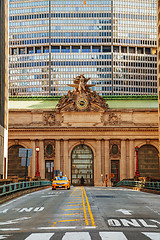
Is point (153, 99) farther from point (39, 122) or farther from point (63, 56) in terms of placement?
point (63, 56)

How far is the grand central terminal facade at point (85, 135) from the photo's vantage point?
97.3 metres

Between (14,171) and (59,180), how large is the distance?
44494 mm

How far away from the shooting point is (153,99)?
106m

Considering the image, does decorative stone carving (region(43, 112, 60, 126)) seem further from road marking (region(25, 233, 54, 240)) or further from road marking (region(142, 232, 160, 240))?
road marking (region(142, 232, 160, 240))

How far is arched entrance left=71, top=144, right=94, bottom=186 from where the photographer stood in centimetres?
9762

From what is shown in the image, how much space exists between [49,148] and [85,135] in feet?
27.1

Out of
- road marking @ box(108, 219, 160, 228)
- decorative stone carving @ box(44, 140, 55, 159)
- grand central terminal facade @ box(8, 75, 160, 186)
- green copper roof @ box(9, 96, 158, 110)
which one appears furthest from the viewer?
green copper roof @ box(9, 96, 158, 110)

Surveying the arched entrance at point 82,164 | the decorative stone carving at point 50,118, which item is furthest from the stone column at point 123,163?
the decorative stone carving at point 50,118

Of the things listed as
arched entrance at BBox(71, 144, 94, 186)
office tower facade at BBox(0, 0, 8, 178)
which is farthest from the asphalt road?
arched entrance at BBox(71, 144, 94, 186)

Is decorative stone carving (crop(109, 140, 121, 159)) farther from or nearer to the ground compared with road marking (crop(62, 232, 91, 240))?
farther from the ground

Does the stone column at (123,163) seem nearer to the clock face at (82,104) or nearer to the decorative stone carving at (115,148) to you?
the decorative stone carving at (115,148)

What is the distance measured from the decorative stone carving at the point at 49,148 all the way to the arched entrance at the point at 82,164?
4428mm

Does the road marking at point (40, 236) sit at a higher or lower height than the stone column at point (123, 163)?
lower

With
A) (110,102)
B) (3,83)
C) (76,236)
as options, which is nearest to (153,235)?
(76,236)
